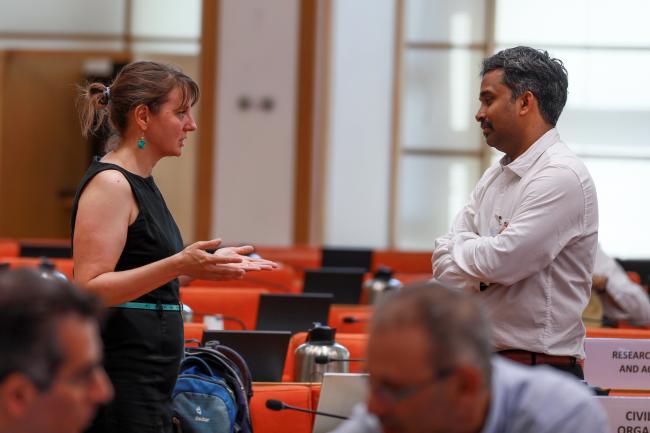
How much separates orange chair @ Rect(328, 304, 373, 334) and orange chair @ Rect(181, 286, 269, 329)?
1.34 ft

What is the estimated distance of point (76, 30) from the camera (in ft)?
42.4

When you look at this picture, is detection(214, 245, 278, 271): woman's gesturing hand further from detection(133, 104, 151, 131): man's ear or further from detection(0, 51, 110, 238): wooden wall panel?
A: detection(0, 51, 110, 238): wooden wall panel

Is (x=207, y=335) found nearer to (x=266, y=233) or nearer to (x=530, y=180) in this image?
(x=530, y=180)

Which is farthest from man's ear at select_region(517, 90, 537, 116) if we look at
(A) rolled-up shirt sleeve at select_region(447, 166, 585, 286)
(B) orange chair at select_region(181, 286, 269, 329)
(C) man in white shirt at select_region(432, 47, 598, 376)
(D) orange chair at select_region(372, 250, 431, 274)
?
(D) orange chair at select_region(372, 250, 431, 274)

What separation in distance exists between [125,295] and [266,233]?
939 centimetres

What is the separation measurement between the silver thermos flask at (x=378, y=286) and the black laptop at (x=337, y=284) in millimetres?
308

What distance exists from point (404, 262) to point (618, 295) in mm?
3588

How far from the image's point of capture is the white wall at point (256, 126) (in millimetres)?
12164

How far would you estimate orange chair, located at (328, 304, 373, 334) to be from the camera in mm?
5457

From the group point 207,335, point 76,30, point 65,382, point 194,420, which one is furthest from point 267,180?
point 65,382

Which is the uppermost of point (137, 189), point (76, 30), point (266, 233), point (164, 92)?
point (76, 30)

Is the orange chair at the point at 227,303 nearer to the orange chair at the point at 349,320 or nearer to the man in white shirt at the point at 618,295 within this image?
the orange chair at the point at 349,320

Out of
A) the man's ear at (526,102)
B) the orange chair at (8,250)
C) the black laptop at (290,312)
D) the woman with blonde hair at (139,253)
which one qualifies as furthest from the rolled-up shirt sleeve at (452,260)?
the orange chair at (8,250)

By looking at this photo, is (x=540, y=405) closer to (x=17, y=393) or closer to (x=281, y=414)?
(x=17, y=393)
